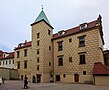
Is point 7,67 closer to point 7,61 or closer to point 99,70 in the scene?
point 7,61

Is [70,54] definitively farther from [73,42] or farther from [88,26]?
[88,26]

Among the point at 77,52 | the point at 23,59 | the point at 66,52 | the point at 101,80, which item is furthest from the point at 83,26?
the point at 23,59

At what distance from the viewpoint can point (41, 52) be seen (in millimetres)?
36938

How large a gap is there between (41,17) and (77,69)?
16.1 metres

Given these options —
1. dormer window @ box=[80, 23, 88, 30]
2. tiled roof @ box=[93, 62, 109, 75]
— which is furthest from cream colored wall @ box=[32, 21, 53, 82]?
tiled roof @ box=[93, 62, 109, 75]

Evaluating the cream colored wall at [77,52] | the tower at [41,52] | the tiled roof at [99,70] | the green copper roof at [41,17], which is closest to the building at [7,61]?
the tower at [41,52]

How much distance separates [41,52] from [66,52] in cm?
558

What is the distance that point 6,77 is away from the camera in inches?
1713

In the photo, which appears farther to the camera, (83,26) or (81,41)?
(83,26)

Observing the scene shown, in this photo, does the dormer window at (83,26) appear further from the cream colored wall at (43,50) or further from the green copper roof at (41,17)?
the green copper roof at (41,17)

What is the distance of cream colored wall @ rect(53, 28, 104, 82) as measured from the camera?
30.8 meters

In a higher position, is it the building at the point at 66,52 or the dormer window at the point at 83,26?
the dormer window at the point at 83,26

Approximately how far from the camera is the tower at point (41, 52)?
36.4 meters

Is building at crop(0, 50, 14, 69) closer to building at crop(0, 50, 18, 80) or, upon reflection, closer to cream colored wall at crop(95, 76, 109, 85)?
building at crop(0, 50, 18, 80)
